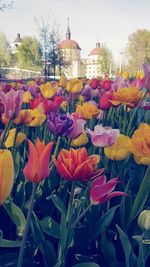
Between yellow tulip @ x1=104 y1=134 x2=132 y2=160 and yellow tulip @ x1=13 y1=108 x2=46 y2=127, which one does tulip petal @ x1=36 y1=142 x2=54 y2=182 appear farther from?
yellow tulip @ x1=13 y1=108 x2=46 y2=127

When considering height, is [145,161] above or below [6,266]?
above

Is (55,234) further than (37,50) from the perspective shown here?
No

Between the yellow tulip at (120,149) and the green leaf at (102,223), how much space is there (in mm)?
223

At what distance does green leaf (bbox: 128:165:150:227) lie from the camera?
100cm

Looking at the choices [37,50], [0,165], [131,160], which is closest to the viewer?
[0,165]

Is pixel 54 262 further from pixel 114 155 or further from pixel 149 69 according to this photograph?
pixel 149 69

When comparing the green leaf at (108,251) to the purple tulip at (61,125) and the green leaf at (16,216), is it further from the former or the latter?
the purple tulip at (61,125)

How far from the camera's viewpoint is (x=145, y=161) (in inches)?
40.5

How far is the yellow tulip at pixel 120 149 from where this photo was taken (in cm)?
115

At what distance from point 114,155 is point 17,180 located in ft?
1.10

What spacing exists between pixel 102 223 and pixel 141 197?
0.40 feet

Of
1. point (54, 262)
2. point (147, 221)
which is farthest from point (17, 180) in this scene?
point (147, 221)

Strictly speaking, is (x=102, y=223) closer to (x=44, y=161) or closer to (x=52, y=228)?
(x=52, y=228)

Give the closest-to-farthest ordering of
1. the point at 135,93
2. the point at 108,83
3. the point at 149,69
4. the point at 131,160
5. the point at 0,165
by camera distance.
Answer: the point at 0,165 → the point at 149,69 → the point at 131,160 → the point at 135,93 → the point at 108,83
